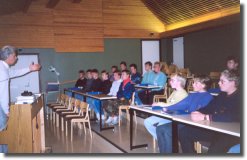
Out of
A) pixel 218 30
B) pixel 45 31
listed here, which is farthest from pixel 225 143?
pixel 45 31

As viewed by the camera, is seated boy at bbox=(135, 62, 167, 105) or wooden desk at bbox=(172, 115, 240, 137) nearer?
wooden desk at bbox=(172, 115, 240, 137)

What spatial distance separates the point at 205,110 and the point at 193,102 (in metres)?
0.20

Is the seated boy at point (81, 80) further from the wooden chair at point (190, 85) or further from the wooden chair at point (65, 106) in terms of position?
the wooden chair at point (190, 85)

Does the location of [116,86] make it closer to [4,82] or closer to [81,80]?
[81,80]

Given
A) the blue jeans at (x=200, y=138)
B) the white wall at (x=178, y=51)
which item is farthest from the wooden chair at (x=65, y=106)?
the white wall at (x=178, y=51)

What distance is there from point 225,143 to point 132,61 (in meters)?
7.58

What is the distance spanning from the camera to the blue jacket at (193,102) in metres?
3.15

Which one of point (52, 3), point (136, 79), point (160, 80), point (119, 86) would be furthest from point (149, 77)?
point (52, 3)

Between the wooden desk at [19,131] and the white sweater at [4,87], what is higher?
the white sweater at [4,87]

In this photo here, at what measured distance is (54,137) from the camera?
5211 millimetres

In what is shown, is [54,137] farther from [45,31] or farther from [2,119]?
[45,31]

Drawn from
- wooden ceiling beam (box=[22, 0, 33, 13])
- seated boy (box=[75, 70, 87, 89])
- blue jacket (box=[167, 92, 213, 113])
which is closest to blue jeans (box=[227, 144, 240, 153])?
blue jacket (box=[167, 92, 213, 113])

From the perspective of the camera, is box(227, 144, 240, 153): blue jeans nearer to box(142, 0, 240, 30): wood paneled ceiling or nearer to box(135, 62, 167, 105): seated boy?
box(135, 62, 167, 105): seated boy

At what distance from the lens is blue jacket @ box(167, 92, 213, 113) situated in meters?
3.15
